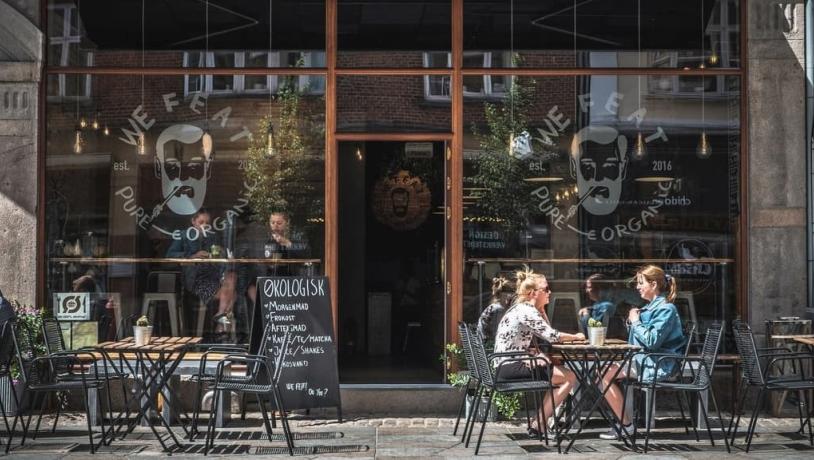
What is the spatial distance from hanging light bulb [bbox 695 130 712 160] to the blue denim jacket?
2.30 meters

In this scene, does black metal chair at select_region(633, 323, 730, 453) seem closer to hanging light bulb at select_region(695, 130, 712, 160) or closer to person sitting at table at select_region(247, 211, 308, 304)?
hanging light bulb at select_region(695, 130, 712, 160)

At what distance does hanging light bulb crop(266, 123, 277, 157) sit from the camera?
34.7 ft

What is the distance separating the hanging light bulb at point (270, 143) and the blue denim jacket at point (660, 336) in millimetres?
4157

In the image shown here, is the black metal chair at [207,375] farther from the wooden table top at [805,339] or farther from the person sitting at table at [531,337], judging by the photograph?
the wooden table top at [805,339]

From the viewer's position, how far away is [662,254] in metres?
10.5

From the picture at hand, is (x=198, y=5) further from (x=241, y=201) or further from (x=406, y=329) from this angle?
(x=406, y=329)

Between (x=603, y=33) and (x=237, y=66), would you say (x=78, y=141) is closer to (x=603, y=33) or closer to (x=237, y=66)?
(x=237, y=66)

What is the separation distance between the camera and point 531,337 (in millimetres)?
8656

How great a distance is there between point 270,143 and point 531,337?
3.60 meters

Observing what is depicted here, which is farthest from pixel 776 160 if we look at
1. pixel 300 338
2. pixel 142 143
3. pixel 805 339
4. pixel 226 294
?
pixel 142 143

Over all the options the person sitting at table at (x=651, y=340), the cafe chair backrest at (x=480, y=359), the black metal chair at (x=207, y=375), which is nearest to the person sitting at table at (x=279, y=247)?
the black metal chair at (x=207, y=375)

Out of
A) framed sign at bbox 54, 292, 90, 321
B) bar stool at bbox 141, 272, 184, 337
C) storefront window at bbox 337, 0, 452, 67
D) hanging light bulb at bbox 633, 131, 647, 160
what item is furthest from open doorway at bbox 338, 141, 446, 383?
framed sign at bbox 54, 292, 90, 321

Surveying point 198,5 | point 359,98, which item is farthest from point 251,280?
point 198,5

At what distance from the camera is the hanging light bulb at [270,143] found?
34.7 ft
